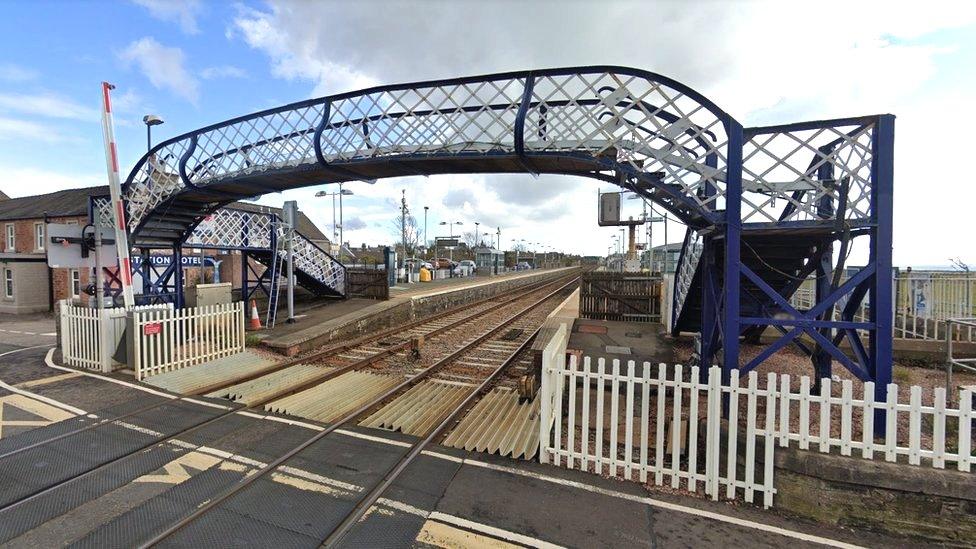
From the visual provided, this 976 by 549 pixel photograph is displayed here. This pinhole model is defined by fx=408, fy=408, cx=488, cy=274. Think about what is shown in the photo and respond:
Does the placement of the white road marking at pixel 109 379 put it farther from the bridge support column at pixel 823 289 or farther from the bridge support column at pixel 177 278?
the bridge support column at pixel 823 289

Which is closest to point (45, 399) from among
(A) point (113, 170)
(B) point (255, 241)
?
(A) point (113, 170)

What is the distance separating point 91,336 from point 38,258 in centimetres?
1777

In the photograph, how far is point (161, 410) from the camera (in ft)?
19.7

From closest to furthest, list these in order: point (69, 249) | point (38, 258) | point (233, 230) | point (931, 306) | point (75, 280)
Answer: point (69, 249)
point (931, 306)
point (233, 230)
point (38, 258)
point (75, 280)

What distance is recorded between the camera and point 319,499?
152 inches

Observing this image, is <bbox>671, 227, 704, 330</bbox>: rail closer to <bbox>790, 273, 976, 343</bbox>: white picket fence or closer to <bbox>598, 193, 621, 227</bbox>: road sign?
<bbox>790, 273, 976, 343</bbox>: white picket fence

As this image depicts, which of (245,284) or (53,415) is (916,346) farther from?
(245,284)

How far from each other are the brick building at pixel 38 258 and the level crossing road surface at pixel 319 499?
43.7 ft

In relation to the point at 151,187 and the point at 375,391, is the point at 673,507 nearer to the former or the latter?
the point at 375,391

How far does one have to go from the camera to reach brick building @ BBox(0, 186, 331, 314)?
63.4 feet

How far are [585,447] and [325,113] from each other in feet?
24.1

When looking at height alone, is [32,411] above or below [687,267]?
below

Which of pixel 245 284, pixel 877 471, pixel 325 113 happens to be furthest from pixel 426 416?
pixel 245 284

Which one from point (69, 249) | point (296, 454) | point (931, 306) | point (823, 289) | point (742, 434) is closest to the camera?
point (742, 434)
